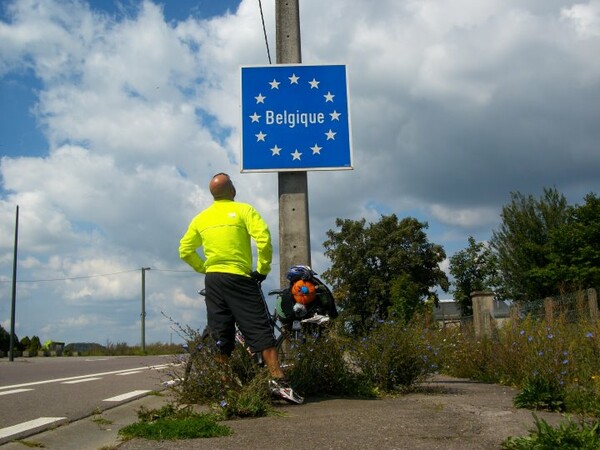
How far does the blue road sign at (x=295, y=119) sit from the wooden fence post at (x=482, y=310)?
6139 millimetres

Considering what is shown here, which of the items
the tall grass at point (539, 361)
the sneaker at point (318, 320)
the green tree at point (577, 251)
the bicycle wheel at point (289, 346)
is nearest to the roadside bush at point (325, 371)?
the bicycle wheel at point (289, 346)

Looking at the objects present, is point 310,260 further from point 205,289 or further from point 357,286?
point 357,286

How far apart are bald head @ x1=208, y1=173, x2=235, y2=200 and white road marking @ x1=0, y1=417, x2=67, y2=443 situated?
216cm

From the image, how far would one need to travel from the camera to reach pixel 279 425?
→ 4238 mm

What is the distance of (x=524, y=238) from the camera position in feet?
179

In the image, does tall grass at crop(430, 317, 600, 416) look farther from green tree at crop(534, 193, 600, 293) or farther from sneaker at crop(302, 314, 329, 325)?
green tree at crop(534, 193, 600, 293)

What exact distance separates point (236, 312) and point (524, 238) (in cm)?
5258

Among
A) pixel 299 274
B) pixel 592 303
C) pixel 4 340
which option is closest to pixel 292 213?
pixel 299 274

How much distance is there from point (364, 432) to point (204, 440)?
0.89m

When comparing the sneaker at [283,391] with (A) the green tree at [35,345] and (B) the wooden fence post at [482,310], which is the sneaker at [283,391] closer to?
(B) the wooden fence post at [482,310]

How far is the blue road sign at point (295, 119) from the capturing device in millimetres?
7387

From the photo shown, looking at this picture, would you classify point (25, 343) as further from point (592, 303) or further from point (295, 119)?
point (295, 119)

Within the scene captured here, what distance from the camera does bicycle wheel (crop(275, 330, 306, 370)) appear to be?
19.0 feet

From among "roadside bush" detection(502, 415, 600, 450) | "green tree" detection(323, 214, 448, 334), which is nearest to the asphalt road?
"roadside bush" detection(502, 415, 600, 450)
